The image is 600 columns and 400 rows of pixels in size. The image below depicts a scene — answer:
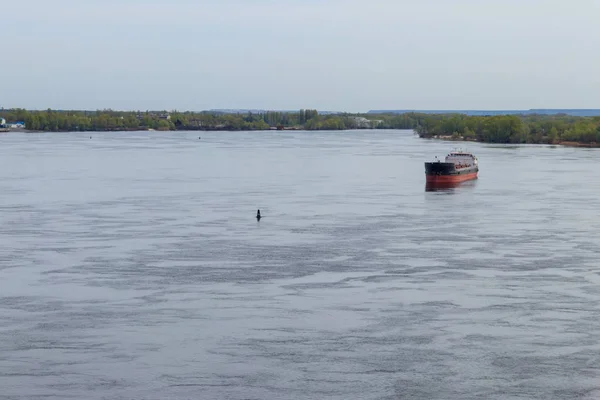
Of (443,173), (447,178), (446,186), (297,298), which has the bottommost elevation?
(446,186)

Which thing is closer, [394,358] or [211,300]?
[394,358]

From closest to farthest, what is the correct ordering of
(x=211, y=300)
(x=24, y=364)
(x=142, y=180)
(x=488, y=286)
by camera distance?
(x=24, y=364) → (x=211, y=300) → (x=488, y=286) → (x=142, y=180)

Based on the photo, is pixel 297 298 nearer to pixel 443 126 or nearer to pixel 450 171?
pixel 450 171

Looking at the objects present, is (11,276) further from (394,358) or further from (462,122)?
(462,122)

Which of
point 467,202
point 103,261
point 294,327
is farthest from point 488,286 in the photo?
point 467,202

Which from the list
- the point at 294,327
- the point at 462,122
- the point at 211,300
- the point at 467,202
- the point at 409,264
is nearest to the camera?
the point at 294,327

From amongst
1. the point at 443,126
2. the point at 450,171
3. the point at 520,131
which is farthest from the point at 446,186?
the point at 443,126

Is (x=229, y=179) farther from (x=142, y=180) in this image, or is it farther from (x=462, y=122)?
(x=462, y=122)

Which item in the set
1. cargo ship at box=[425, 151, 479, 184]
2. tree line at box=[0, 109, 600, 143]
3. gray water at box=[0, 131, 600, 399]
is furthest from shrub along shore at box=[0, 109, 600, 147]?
gray water at box=[0, 131, 600, 399]
